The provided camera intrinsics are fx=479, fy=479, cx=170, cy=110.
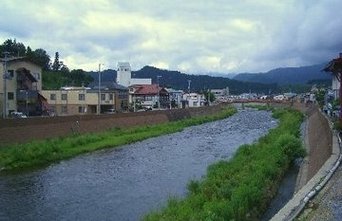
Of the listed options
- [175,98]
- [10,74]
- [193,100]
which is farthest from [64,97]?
[193,100]

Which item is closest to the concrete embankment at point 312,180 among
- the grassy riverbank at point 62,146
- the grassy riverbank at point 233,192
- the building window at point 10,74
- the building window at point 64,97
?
the grassy riverbank at point 233,192

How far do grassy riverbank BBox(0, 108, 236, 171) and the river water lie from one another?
1306mm

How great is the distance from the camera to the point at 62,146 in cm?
3562

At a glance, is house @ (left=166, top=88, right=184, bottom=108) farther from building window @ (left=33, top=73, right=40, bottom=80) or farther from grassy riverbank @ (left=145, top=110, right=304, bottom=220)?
grassy riverbank @ (left=145, top=110, right=304, bottom=220)

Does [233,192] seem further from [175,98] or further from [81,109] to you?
Result: [175,98]

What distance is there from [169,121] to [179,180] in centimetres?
4233

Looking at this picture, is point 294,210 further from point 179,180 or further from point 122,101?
point 122,101

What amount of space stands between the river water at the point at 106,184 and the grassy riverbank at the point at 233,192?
1969 millimetres

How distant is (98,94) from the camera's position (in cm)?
6700

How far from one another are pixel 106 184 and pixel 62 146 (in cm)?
1277

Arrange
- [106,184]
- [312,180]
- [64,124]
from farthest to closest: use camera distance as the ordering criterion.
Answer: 1. [64,124]
2. [106,184]
3. [312,180]

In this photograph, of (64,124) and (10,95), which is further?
(10,95)

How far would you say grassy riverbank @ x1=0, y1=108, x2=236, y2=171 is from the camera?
98.3 ft

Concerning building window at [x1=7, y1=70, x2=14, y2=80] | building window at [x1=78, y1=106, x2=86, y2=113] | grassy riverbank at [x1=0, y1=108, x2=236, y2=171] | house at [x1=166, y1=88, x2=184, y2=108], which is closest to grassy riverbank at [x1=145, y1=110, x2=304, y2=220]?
grassy riverbank at [x1=0, y1=108, x2=236, y2=171]
